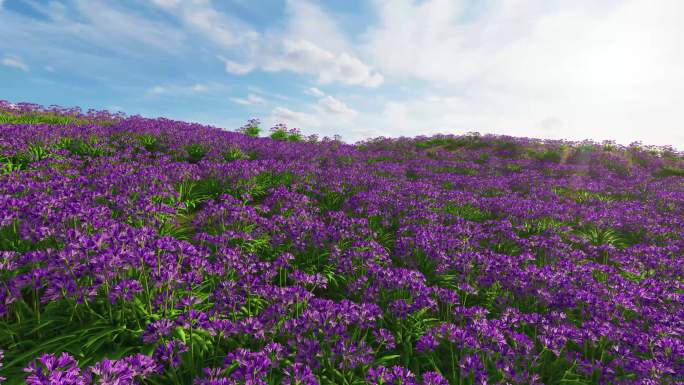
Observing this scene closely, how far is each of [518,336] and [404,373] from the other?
5.63 feet

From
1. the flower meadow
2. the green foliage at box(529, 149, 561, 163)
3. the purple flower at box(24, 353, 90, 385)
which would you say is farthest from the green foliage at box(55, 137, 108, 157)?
the green foliage at box(529, 149, 561, 163)

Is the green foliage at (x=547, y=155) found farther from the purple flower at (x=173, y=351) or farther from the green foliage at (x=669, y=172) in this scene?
the purple flower at (x=173, y=351)

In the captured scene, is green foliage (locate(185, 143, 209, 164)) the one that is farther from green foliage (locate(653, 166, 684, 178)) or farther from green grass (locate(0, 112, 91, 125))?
green foliage (locate(653, 166, 684, 178))

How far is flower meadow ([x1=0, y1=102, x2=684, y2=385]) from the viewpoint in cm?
405

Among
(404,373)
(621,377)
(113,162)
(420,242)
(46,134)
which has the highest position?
(46,134)

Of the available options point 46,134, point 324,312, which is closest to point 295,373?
point 324,312

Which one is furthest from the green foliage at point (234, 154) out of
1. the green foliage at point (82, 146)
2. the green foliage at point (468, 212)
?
the green foliage at point (468, 212)

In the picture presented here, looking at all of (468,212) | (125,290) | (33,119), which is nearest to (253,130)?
(33,119)

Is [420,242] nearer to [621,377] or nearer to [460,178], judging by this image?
[621,377]

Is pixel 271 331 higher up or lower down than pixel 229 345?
higher up

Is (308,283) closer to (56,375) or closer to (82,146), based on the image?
(56,375)

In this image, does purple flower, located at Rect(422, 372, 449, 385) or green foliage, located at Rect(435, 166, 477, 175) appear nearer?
purple flower, located at Rect(422, 372, 449, 385)

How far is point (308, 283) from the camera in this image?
5.70 meters

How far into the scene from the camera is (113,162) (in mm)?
10188
